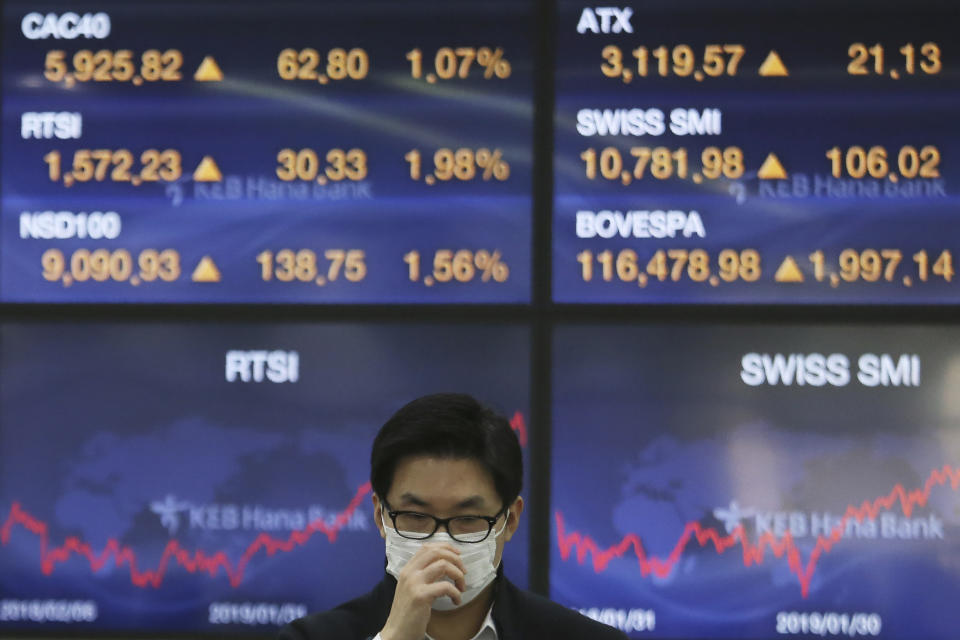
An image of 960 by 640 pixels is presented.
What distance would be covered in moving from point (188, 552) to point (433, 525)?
1602 millimetres

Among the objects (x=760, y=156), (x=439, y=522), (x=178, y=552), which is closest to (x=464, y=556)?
(x=439, y=522)

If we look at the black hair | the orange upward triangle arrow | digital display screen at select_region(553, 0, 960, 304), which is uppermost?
the orange upward triangle arrow

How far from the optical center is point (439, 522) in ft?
4.83

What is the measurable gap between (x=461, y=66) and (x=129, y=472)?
1.32m

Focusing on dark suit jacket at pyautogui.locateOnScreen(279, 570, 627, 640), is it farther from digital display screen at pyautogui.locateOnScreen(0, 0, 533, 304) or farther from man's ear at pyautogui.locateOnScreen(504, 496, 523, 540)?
digital display screen at pyautogui.locateOnScreen(0, 0, 533, 304)

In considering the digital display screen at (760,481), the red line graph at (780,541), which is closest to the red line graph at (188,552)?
the digital display screen at (760,481)

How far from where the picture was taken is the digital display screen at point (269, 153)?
2.96 metres

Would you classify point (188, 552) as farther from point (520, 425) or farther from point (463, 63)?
point (463, 63)

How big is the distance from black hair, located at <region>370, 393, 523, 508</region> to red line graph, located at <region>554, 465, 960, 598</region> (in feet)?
4.53

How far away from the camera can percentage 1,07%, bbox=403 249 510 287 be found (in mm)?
2939

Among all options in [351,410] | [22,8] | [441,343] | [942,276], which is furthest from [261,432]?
[942,276]

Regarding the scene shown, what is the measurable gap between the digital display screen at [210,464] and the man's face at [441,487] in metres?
1.40

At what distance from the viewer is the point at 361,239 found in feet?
9.77

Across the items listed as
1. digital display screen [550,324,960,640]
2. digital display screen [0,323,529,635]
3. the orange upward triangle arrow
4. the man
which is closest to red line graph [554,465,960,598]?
digital display screen [550,324,960,640]
